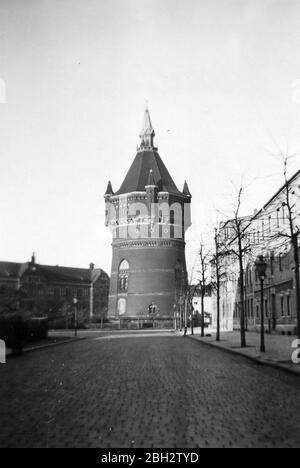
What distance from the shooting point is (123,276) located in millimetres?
76312

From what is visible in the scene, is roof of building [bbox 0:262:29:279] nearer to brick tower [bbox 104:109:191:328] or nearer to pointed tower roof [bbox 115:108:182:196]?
brick tower [bbox 104:109:191:328]

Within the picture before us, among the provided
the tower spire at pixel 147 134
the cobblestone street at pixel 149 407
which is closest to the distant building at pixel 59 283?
the tower spire at pixel 147 134

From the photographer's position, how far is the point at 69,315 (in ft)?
275

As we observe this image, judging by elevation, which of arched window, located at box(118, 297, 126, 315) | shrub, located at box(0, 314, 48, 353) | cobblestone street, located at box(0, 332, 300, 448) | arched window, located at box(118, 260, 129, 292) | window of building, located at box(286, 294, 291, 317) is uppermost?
arched window, located at box(118, 260, 129, 292)

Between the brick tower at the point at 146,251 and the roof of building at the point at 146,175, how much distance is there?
0.64 feet

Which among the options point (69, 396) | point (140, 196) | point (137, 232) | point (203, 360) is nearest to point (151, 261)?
point (137, 232)

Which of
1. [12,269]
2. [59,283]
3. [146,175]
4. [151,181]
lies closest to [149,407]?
[151,181]

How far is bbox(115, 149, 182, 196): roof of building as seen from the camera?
77125mm

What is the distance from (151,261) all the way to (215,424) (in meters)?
66.9

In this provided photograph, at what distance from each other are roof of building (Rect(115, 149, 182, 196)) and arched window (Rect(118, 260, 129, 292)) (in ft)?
35.0

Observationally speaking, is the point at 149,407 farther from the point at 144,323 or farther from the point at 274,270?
the point at 144,323

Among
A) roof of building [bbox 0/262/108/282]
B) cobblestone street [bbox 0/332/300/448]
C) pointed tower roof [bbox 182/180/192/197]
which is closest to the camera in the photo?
cobblestone street [bbox 0/332/300/448]

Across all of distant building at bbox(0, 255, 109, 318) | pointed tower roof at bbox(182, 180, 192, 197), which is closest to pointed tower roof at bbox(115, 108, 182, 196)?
pointed tower roof at bbox(182, 180, 192, 197)
